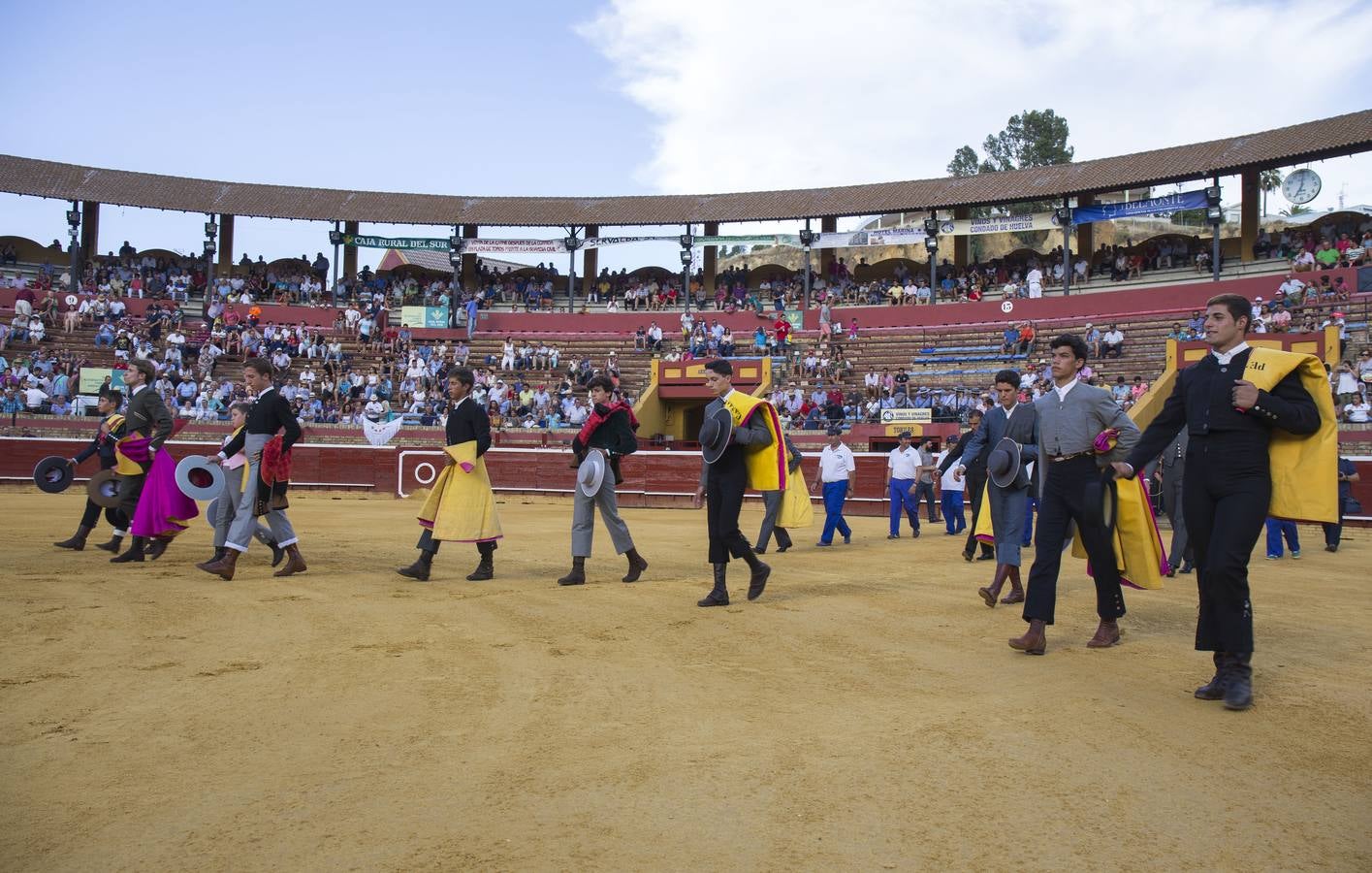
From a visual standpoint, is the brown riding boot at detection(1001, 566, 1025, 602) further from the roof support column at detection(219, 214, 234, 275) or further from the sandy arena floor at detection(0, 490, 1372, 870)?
the roof support column at detection(219, 214, 234, 275)

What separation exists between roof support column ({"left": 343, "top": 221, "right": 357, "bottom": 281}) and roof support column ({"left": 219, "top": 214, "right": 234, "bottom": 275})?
3908 millimetres

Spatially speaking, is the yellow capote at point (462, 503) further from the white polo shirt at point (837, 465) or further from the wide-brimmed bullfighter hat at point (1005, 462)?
the white polo shirt at point (837, 465)

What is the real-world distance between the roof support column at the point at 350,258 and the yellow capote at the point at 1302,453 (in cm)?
3566

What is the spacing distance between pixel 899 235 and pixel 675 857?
32.1 metres

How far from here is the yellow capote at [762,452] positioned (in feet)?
24.8

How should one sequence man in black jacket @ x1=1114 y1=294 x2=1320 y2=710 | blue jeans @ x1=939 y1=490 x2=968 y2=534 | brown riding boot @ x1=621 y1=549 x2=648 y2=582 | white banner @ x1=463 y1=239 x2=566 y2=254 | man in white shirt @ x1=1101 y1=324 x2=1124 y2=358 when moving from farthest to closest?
white banner @ x1=463 y1=239 x2=566 y2=254
man in white shirt @ x1=1101 y1=324 x2=1124 y2=358
blue jeans @ x1=939 y1=490 x2=968 y2=534
brown riding boot @ x1=621 y1=549 x2=648 y2=582
man in black jacket @ x1=1114 y1=294 x2=1320 y2=710

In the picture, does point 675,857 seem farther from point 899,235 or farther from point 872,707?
point 899,235

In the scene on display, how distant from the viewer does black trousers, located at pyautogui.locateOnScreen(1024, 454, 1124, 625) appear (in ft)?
18.6

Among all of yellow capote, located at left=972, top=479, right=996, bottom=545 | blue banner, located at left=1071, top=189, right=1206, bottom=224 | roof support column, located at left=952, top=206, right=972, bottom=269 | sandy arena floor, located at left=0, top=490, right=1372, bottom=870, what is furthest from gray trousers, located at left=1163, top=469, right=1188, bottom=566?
roof support column, located at left=952, top=206, right=972, bottom=269

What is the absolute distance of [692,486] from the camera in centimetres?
2153

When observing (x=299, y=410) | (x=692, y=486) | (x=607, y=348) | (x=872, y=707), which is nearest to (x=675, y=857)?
(x=872, y=707)

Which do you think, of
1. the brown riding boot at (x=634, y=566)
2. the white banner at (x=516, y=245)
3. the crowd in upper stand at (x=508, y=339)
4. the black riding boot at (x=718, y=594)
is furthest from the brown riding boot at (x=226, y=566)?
the white banner at (x=516, y=245)

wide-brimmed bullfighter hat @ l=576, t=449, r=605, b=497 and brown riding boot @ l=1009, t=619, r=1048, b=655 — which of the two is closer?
brown riding boot @ l=1009, t=619, r=1048, b=655

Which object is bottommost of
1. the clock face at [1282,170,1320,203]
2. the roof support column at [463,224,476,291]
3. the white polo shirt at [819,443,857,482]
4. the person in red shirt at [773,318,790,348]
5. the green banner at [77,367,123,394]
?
the white polo shirt at [819,443,857,482]
